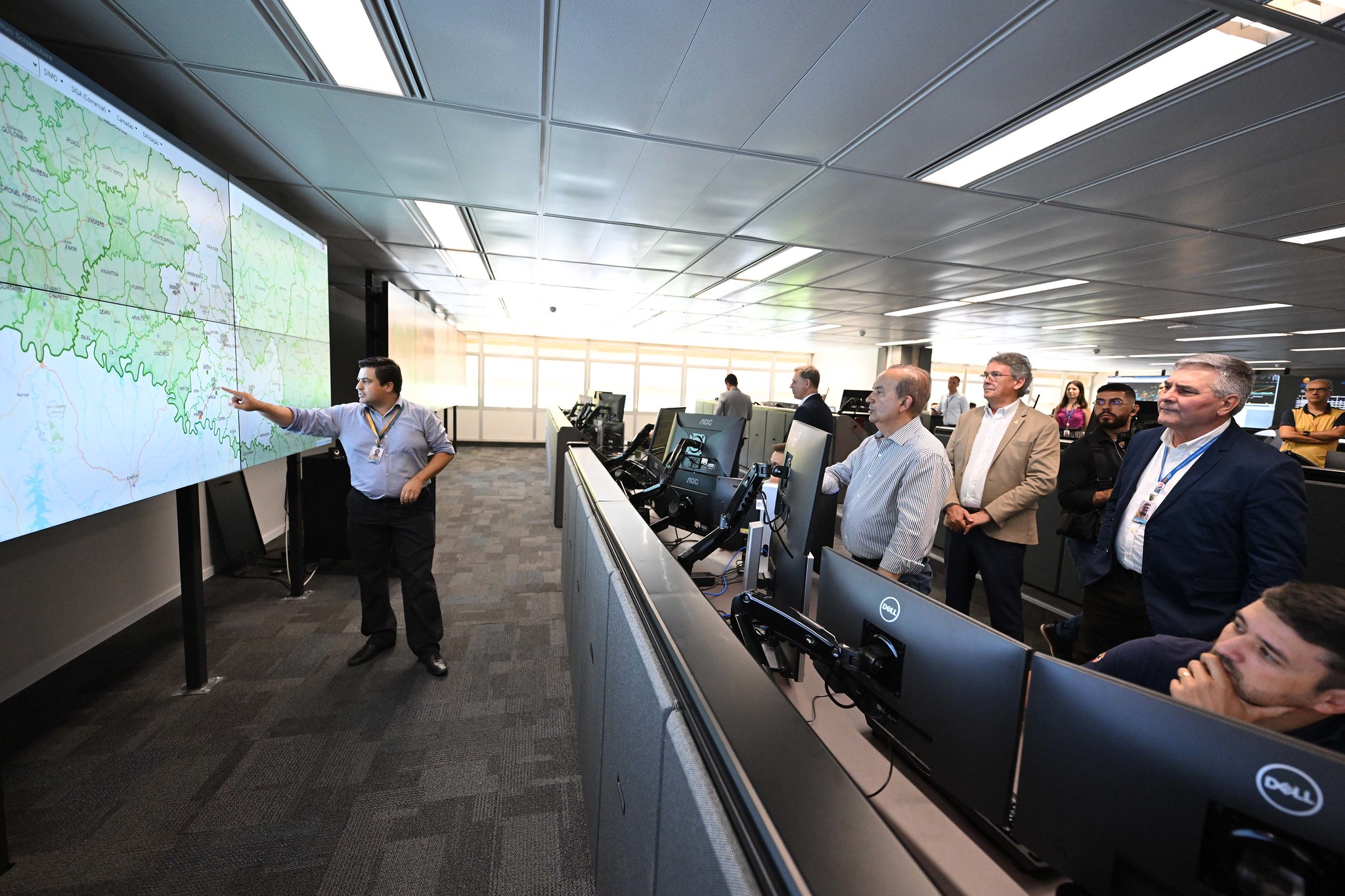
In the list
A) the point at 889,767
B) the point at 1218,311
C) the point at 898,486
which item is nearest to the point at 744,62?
the point at 898,486

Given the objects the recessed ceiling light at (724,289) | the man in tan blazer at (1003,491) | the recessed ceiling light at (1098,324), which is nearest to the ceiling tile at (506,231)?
the recessed ceiling light at (724,289)

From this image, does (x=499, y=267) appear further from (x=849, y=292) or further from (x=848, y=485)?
(x=848, y=485)

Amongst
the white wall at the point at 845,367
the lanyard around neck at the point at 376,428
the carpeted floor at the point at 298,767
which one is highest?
the white wall at the point at 845,367

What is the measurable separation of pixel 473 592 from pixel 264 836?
5.88 feet

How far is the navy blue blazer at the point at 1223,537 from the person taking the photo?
4.25 ft

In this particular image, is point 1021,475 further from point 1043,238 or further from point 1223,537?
point 1043,238

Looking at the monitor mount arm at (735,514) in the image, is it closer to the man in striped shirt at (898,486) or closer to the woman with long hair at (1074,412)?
the man in striped shirt at (898,486)

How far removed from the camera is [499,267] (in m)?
4.80

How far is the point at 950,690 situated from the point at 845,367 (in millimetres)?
11738

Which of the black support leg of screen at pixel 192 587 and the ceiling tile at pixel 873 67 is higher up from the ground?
the ceiling tile at pixel 873 67

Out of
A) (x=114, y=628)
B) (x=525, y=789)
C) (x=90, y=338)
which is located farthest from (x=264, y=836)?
(x=114, y=628)

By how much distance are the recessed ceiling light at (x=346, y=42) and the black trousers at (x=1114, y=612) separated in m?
3.04

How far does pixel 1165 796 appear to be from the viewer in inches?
21.5

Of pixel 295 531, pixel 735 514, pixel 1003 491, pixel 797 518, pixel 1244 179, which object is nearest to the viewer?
pixel 797 518
